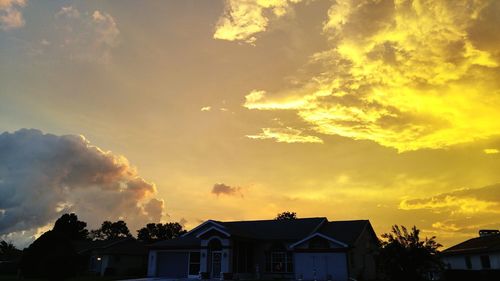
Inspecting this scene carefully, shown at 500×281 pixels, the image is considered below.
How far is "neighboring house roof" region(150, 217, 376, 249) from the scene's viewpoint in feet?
116


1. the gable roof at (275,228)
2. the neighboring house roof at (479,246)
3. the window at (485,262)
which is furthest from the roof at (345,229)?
the window at (485,262)

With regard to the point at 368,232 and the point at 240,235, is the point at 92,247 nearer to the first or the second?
the point at 240,235

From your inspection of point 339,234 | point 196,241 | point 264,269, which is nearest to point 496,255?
point 339,234

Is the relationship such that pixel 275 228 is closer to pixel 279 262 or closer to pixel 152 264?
pixel 279 262

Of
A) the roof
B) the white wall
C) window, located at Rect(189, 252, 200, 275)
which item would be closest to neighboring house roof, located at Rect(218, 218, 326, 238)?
the roof

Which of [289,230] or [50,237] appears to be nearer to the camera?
[50,237]

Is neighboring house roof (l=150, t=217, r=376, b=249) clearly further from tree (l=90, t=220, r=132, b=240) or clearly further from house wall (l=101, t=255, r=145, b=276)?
tree (l=90, t=220, r=132, b=240)

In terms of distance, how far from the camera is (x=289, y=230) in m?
39.5

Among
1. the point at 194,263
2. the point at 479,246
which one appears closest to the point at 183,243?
the point at 194,263

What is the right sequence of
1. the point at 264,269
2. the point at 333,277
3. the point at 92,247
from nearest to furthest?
the point at 333,277 < the point at 264,269 < the point at 92,247

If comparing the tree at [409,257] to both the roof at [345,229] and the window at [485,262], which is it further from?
the window at [485,262]

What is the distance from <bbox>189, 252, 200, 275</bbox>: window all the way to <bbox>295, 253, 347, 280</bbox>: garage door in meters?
9.57

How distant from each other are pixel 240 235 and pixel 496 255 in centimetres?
2294

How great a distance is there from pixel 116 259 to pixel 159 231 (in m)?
46.8
